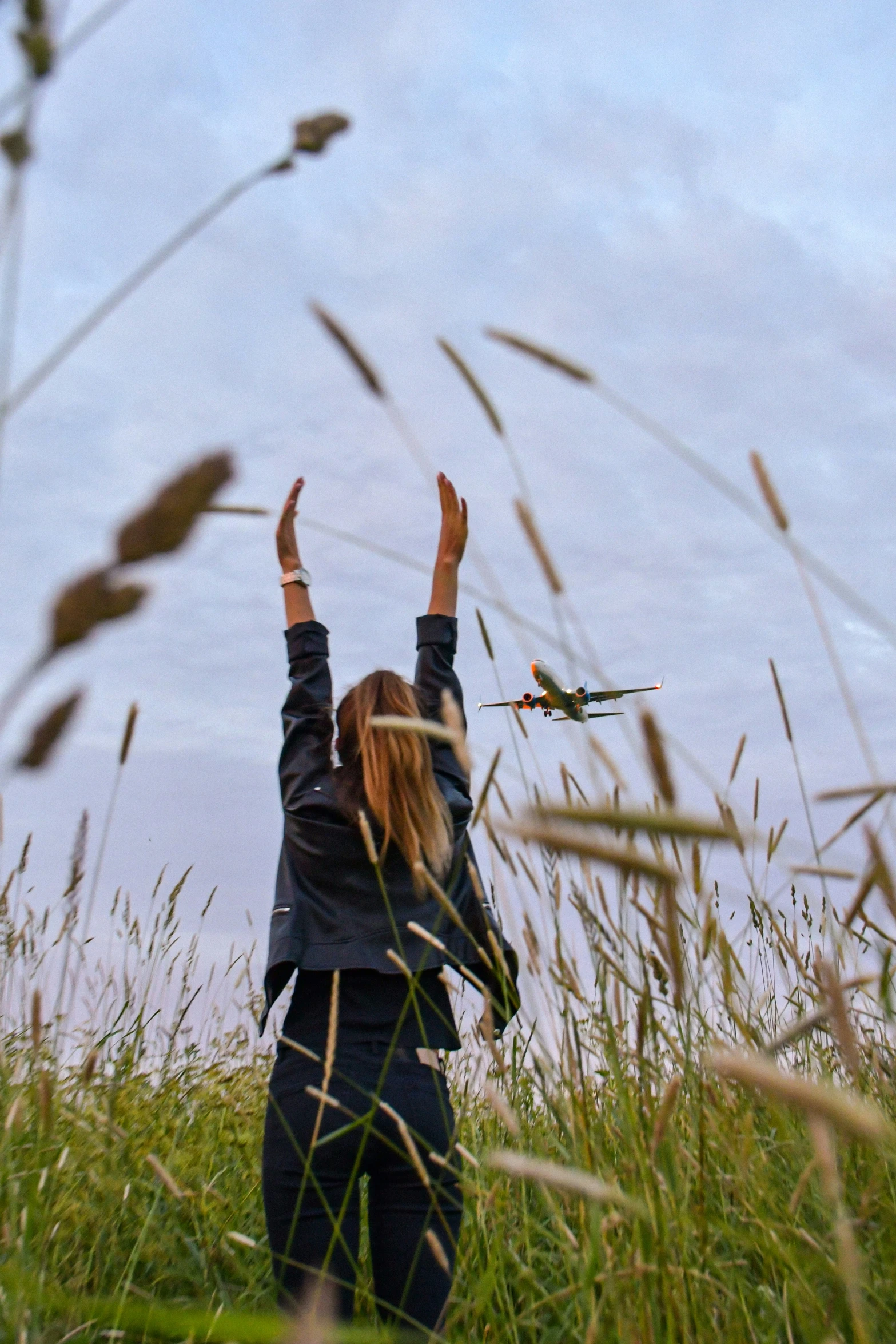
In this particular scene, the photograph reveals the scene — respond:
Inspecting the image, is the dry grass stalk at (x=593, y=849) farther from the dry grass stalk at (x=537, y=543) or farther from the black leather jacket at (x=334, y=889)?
the black leather jacket at (x=334, y=889)

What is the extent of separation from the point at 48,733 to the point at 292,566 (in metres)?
2.72

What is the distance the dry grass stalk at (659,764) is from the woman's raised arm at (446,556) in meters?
2.06

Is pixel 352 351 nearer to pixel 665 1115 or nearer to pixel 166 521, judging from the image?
pixel 166 521

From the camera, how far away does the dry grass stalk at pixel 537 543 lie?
1358mm

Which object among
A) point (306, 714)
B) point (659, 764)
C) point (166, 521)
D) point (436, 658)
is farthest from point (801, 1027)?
point (436, 658)

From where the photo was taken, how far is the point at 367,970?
2.62m

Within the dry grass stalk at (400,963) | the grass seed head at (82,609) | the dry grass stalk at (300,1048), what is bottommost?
the dry grass stalk at (300,1048)

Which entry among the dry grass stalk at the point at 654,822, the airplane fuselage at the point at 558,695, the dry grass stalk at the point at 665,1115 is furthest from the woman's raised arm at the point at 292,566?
the dry grass stalk at the point at 654,822

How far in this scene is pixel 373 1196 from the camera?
247cm

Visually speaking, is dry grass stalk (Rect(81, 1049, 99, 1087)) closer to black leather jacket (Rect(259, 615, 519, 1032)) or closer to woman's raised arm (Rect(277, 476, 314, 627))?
black leather jacket (Rect(259, 615, 519, 1032))

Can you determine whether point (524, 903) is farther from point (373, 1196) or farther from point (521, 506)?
point (373, 1196)

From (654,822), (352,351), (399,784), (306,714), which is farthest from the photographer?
(306,714)

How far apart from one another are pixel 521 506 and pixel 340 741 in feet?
5.64

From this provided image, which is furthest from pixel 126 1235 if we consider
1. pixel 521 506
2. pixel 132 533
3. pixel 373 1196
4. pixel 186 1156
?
pixel 132 533
